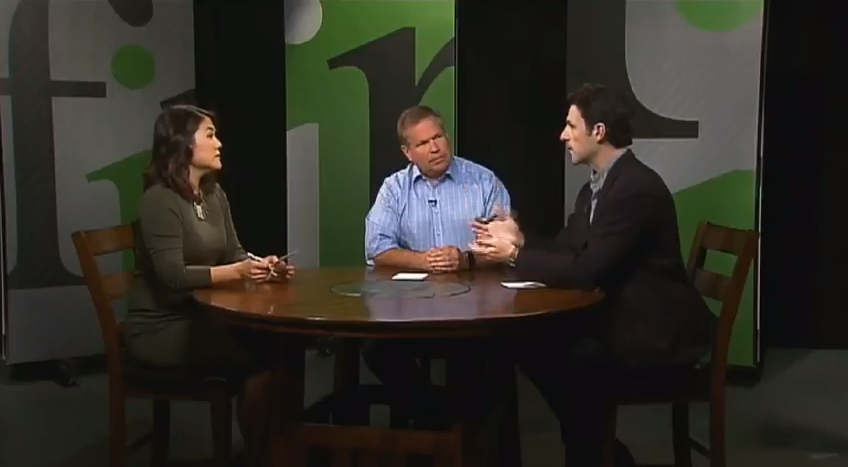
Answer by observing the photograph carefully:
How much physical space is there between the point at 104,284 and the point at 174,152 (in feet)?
1.44

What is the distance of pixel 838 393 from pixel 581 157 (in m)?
2.24

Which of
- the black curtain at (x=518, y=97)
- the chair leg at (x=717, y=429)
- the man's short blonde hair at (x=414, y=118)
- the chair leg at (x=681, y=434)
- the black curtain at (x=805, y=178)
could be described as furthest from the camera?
the black curtain at (x=805, y=178)

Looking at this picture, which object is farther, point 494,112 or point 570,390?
point 494,112

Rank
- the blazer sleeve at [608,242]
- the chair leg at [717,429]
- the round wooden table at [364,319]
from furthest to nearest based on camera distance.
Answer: the chair leg at [717,429] → the blazer sleeve at [608,242] → the round wooden table at [364,319]

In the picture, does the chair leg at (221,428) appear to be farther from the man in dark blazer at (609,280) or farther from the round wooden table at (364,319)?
the man in dark blazer at (609,280)

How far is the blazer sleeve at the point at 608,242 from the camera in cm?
253

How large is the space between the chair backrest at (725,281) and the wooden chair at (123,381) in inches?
52.9

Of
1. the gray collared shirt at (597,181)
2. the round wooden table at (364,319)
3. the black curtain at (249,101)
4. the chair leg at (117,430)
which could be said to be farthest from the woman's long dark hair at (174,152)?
the black curtain at (249,101)

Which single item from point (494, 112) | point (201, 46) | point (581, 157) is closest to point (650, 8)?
point (494, 112)

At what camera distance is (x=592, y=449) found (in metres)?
2.65

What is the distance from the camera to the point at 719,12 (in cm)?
421

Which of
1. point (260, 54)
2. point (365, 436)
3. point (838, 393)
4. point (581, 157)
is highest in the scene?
point (260, 54)

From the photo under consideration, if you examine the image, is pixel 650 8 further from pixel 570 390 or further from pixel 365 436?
pixel 365 436

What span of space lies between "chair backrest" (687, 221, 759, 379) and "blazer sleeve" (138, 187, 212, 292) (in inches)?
55.4
